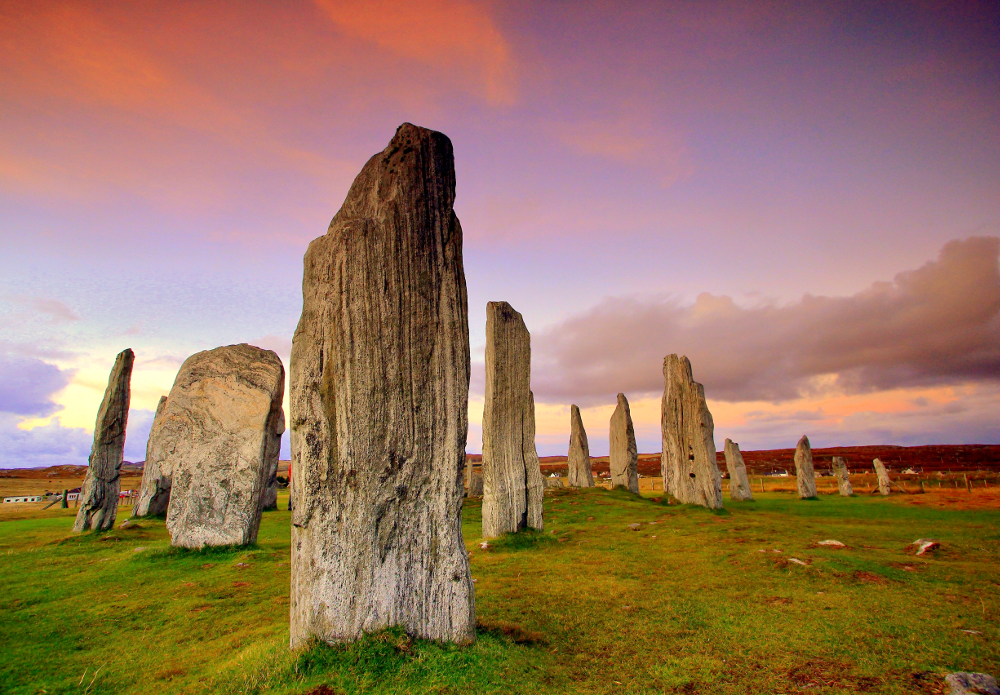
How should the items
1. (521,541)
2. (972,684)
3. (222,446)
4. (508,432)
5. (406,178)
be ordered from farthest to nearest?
(508,432)
(521,541)
(222,446)
(406,178)
(972,684)

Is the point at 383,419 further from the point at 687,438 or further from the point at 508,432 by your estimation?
the point at 687,438

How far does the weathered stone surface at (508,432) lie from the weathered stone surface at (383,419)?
23.9ft

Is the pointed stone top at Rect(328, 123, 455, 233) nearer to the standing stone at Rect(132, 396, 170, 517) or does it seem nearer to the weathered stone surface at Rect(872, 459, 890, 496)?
the standing stone at Rect(132, 396, 170, 517)

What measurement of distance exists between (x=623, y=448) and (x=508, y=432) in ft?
45.2

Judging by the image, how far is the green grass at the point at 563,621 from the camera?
495 cm

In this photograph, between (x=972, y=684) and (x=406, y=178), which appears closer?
(x=972, y=684)

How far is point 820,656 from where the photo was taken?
5.71 metres

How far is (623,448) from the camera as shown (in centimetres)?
2548

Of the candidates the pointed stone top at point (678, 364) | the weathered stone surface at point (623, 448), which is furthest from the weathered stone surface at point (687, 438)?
the weathered stone surface at point (623, 448)

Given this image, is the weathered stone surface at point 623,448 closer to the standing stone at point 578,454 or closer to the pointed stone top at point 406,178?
the standing stone at point 578,454

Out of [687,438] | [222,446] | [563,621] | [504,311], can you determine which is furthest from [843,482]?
[222,446]

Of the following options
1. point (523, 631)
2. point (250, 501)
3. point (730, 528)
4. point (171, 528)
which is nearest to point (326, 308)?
point (523, 631)

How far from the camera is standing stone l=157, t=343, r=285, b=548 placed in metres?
11.8

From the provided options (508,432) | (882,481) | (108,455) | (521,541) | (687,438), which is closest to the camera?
(521,541)
